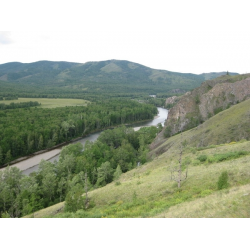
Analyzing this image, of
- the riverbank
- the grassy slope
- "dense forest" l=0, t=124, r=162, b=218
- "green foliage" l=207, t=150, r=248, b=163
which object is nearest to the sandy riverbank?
the riverbank

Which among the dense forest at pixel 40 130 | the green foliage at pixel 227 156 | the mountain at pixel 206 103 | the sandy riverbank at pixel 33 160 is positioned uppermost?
the mountain at pixel 206 103

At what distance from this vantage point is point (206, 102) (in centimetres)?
6738

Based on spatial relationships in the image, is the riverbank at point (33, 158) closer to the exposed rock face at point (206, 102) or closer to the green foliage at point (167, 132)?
the green foliage at point (167, 132)

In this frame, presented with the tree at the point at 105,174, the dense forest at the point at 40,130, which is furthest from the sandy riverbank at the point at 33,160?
the tree at the point at 105,174

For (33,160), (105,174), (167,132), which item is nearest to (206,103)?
(167,132)

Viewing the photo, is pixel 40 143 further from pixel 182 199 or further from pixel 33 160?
pixel 182 199

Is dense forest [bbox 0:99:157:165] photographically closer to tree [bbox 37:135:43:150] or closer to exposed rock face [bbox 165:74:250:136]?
tree [bbox 37:135:43:150]

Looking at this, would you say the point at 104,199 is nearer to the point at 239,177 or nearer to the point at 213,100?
the point at 239,177

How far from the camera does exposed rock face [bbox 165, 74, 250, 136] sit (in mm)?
63753

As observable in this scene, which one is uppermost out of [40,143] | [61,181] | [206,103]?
[206,103]

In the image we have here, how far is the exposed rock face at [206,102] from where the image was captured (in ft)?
209

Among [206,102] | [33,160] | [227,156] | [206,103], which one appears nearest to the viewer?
[227,156]

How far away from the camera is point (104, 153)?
5347 cm
